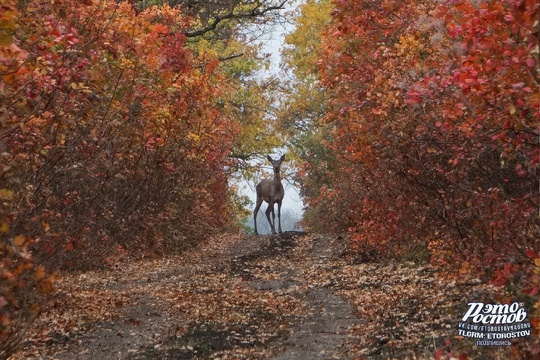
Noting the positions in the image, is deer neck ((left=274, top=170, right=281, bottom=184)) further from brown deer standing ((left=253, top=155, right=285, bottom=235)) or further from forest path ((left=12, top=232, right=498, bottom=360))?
forest path ((left=12, top=232, right=498, bottom=360))

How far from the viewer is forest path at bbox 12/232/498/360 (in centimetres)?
1156

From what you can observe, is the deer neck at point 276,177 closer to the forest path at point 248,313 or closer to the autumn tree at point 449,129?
the forest path at point 248,313

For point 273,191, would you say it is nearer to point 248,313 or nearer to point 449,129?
point 248,313

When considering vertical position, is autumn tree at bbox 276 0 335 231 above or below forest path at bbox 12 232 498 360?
above

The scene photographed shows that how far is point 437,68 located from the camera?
1353cm

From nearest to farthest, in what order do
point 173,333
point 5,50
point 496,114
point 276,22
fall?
point 5,50 < point 496,114 < point 173,333 < point 276,22

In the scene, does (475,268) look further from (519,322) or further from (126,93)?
(126,93)

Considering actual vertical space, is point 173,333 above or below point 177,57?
below

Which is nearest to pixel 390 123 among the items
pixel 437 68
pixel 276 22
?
pixel 437 68

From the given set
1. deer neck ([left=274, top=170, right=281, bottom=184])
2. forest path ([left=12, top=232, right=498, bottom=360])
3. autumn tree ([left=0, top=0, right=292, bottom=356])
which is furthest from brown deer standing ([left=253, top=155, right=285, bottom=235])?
forest path ([left=12, top=232, right=498, bottom=360])

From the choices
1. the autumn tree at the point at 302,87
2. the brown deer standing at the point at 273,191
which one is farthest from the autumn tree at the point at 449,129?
the autumn tree at the point at 302,87

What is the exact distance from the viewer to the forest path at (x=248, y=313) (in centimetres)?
1156

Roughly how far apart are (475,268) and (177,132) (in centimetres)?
1365

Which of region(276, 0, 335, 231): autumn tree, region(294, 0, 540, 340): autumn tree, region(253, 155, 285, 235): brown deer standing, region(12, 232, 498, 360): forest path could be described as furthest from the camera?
region(276, 0, 335, 231): autumn tree
